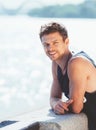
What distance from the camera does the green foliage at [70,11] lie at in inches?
130

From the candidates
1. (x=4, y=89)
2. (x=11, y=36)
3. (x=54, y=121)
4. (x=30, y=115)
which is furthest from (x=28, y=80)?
(x=54, y=121)

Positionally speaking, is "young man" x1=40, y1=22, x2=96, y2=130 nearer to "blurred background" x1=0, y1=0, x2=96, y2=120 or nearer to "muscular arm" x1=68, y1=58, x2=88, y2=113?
"muscular arm" x1=68, y1=58, x2=88, y2=113

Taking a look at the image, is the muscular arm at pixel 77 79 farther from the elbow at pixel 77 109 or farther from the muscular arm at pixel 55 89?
the muscular arm at pixel 55 89

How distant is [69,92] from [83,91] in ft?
0.27

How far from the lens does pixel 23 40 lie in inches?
→ 154

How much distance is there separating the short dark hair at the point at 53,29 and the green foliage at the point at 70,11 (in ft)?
4.73

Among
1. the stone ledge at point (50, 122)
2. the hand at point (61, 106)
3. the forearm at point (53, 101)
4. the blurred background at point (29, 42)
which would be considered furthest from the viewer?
the blurred background at point (29, 42)

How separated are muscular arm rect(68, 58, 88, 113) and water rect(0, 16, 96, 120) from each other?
4.79 ft

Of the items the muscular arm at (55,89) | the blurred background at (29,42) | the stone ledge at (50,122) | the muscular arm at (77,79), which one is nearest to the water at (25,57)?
the blurred background at (29,42)

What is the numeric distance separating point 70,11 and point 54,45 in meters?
1.64

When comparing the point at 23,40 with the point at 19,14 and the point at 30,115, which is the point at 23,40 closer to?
the point at 19,14

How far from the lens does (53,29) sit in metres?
1.77

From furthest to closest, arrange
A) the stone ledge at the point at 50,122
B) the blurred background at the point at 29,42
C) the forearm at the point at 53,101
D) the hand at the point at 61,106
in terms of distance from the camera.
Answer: the blurred background at the point at 29,42 → the forearm at the point at 53,101 → the hand at the point at 61,106 → the stone ledge at the point at 50,122

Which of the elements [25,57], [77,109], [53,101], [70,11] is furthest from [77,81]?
[25,57]
